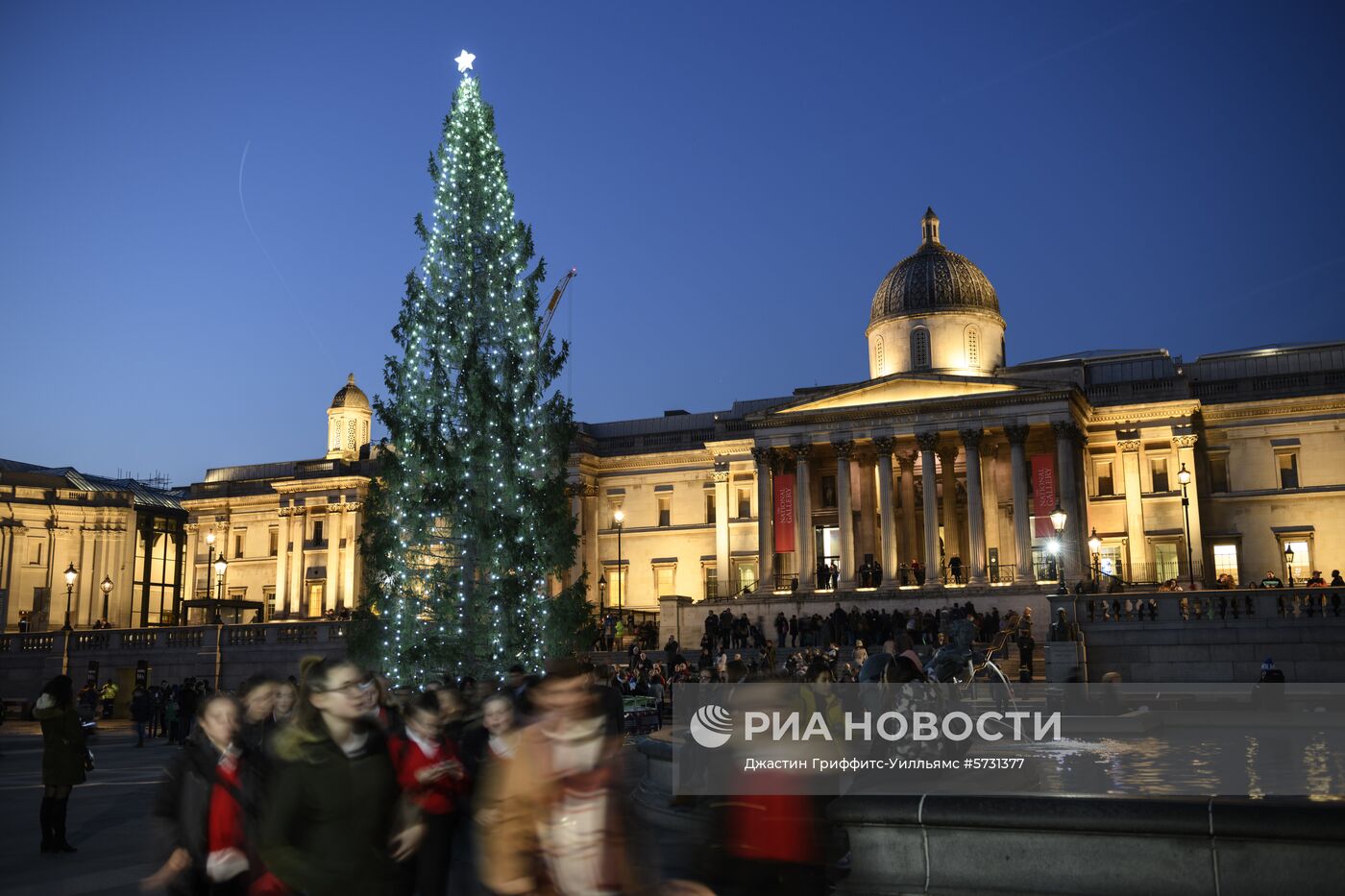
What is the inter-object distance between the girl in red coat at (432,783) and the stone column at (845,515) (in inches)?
1763

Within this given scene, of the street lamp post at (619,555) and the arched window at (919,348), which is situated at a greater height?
the arched window at (919,348)

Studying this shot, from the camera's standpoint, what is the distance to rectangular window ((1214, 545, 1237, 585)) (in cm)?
5638

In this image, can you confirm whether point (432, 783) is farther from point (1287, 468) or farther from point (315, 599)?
point (315, 599)

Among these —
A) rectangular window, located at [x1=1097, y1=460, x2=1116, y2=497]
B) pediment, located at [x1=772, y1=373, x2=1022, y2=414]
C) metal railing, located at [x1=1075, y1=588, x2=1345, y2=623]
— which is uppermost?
pediment, located at [x1=772, y1=373, x2=1022, y2=414]

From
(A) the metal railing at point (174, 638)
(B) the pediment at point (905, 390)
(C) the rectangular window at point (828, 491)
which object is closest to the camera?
(A) the metal railing at point (174, 638)

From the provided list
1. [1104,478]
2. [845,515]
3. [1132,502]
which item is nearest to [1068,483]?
[1132,502]

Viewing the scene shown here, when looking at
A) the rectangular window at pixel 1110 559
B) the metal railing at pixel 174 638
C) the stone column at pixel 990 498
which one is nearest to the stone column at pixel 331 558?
the metal railing at pixel 174 638

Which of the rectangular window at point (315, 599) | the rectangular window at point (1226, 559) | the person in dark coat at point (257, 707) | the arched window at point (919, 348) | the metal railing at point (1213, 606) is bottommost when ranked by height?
the person in dark coat at point (257, 707)

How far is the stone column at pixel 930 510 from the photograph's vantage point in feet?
165

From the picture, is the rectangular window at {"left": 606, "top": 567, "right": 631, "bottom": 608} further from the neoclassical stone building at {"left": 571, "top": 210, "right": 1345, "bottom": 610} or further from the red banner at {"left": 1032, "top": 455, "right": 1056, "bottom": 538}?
the red banner at {"left": 1032, "top": 455, "right": 1056, "bottom": 538}

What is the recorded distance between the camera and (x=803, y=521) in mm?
53188

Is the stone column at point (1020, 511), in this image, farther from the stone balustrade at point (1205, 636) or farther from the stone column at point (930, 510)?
the stone balustrade at point (1205, 636)

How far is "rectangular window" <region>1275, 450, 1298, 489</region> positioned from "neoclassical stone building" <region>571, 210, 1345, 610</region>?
0.10m

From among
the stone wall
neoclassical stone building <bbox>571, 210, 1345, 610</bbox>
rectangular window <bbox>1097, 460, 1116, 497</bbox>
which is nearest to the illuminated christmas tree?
the stone wall
